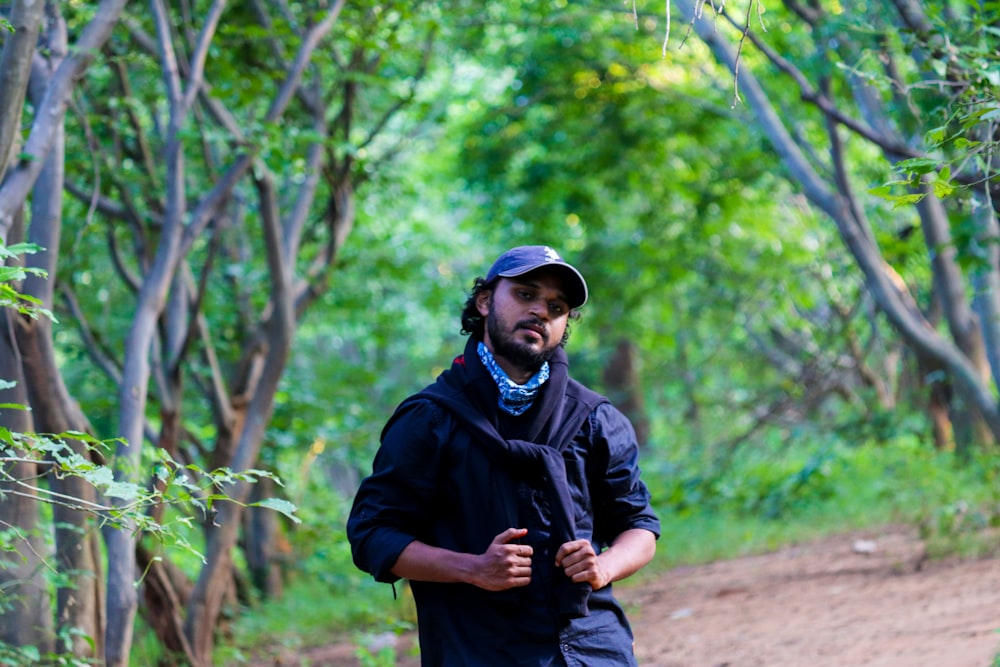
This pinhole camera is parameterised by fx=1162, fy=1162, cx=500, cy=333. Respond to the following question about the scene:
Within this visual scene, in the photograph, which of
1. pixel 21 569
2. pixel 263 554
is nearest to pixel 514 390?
pixel 21 569

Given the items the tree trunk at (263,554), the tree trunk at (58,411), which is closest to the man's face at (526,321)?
the tree trunk at (58,411)

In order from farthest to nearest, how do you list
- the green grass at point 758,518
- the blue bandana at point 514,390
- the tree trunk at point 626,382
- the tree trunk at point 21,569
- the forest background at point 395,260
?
the tree trunk at point 626,382 → the green grass at point 758,518 → the forest background at point 395,260 → the tree trunk at point 21,569 → the blue bandana at point 514,390

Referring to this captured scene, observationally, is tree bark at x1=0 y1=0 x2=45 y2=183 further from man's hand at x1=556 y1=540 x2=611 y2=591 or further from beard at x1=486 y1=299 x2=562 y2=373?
man's hand at x1=556 y1=540 x2=611 y2=591

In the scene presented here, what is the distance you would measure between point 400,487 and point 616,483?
575 millimetres

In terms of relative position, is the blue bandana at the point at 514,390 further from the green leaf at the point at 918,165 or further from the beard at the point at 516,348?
the green leaf at the point at 918,165

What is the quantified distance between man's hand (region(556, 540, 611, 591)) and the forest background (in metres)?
0.71

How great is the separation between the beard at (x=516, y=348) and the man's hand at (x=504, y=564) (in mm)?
480

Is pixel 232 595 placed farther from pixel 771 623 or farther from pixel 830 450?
pixel 830 450

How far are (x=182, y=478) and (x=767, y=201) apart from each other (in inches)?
520

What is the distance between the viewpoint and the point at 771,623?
23.8 feet

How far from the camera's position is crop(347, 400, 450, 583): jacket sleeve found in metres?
2.92

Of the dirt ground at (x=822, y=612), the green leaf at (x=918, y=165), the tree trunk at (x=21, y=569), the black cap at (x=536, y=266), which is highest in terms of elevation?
the green leaf at (x=918, y=165)

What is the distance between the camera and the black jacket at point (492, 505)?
2848 mm

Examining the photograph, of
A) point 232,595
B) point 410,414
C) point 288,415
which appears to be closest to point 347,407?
point 288,415
